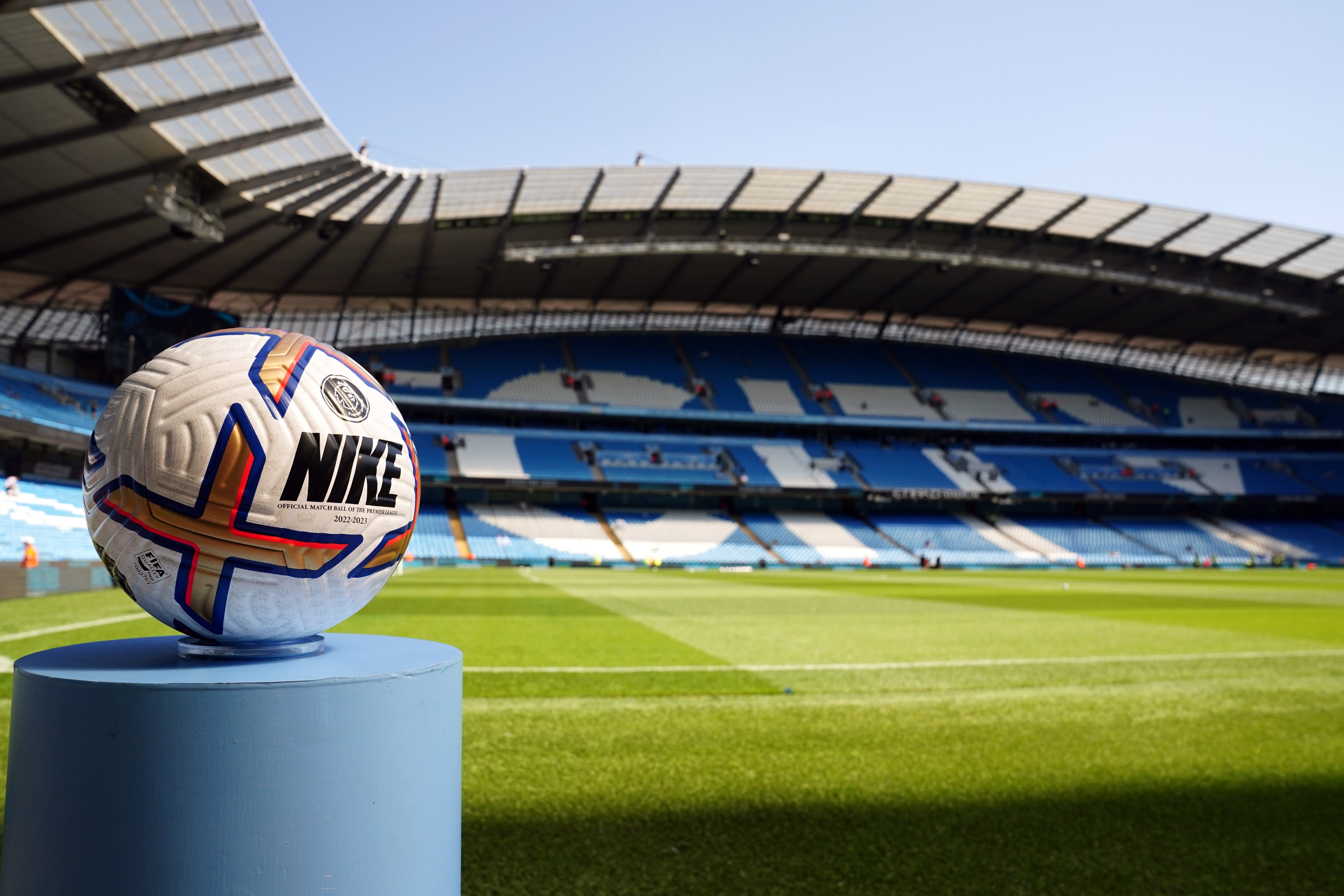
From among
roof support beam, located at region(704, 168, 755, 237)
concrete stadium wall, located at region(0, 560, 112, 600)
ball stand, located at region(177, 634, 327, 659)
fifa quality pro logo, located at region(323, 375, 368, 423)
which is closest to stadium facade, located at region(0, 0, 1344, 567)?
roof support beam, located at region(704, 168, 755, 237)

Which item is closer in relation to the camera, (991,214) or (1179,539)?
(991,214)

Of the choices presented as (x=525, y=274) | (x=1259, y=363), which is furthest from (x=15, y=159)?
(x=1259, y=363)

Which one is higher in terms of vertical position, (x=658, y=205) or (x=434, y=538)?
(x=658, y=205)

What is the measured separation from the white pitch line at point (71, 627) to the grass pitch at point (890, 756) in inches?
7.3

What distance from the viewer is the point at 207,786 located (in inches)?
80.9

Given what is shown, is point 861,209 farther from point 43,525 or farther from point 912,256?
point 43,525

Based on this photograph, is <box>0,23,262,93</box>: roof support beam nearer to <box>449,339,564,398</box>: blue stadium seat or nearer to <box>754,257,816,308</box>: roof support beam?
<box>449,339,564,398</box>: blue stadium seat

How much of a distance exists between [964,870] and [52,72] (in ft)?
80.6

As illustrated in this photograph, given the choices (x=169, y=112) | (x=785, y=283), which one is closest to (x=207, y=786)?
(x=169, y=112)

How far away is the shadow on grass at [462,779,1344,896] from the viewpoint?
359cm

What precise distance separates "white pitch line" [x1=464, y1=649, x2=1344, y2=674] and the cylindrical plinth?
688 centimetres

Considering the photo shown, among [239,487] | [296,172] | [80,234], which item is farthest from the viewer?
[80,234]

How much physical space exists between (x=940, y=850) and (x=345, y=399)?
357cm

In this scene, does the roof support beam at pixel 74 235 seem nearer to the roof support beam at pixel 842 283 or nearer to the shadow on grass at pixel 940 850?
the shadow on grass at pixel 940 850
